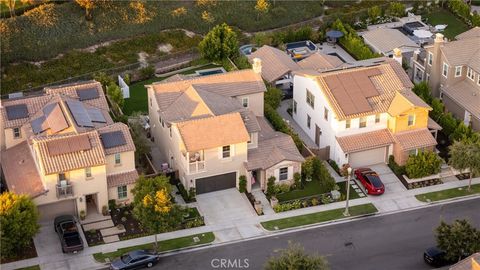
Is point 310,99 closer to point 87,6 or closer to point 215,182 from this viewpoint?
point 215,182

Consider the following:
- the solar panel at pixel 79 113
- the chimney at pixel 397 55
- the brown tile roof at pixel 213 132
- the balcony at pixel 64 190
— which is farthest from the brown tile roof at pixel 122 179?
the chimney at pixel 397 55

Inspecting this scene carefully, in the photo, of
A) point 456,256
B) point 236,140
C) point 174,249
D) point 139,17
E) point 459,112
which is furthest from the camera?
point 139,17

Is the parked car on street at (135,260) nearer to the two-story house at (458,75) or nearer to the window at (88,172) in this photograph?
the window at (88,172)

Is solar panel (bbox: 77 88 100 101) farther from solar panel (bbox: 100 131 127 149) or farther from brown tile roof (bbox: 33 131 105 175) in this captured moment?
brown tile roof (bbox: 33 131 105 175)

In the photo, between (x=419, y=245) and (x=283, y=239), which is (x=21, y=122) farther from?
(x=419, y=245)

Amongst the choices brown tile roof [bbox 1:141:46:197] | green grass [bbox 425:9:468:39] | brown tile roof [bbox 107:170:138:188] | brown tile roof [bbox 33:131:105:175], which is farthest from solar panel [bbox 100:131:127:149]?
green grass [bbox 425:9:468:39]

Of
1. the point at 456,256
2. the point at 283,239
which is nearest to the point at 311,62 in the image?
the point at 283,239
